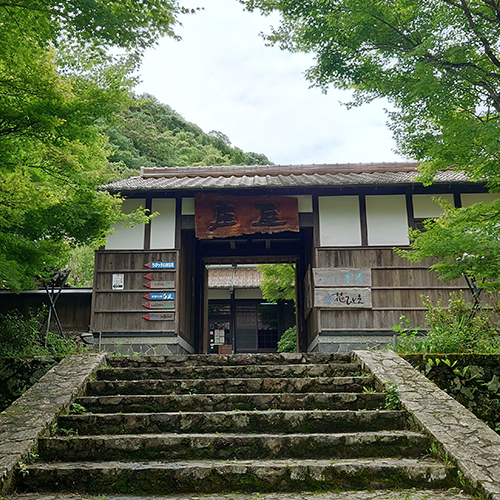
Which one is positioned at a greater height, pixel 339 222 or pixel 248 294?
pixel 339 222

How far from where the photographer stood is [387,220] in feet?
36.0

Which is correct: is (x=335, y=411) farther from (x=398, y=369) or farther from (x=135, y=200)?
(x=135, y=200)

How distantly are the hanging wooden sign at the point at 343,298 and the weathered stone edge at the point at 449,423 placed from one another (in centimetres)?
454

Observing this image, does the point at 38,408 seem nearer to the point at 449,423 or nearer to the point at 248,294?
the point at 449,423

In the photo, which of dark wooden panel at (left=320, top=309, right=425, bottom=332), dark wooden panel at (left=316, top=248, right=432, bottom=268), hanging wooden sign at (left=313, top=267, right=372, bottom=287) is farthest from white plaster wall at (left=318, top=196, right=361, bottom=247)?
dark wooden panel at (left=320, top=309, right=425, bottom=332)

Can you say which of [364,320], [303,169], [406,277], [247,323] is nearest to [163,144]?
[247,323]

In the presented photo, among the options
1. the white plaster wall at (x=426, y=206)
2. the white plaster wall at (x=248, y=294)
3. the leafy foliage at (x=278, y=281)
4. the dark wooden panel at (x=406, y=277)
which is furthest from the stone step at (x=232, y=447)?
the white plaster wall at (x=248, y=294)

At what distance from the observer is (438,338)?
6309mm

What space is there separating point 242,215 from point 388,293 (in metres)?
3.57

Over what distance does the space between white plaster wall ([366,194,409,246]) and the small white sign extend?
5.39 meters

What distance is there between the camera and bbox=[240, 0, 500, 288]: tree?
6.16 meters

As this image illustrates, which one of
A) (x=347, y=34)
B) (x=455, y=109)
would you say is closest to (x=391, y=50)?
(x=347, y=34)

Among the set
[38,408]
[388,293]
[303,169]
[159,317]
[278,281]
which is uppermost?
[303,169]

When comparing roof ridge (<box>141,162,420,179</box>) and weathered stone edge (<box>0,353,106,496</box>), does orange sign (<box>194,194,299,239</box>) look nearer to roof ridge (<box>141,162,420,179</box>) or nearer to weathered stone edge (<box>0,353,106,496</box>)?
roof ridge (<box>141,162,420,179</box>)
